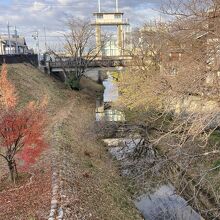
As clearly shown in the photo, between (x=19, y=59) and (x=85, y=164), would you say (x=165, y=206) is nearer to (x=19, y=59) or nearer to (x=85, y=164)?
(x=85, y=164)

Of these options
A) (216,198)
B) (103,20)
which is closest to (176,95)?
(216,198)

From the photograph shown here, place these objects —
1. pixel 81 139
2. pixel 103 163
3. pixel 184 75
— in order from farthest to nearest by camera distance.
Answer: pixel 81 139 → pixel 103 163 → pixel 184 75

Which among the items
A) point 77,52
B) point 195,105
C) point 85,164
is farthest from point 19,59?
point 195,105

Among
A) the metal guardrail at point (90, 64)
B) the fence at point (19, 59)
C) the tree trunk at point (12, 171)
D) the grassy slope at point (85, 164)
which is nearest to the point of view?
the grassy slope at point (85, 164)

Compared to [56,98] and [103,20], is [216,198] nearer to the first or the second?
[56,98]

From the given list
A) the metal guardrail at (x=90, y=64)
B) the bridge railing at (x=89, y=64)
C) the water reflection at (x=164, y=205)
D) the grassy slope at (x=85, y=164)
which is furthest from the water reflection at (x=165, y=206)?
the bridge railing at (x=89, y=64)

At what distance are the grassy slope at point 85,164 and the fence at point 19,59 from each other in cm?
469

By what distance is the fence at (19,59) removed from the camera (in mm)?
43075

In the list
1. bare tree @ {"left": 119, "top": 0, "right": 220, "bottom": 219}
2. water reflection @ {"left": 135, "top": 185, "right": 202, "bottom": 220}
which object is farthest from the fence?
water reflection @ {"left": 135, "top": 185, "right": 202, "bottom": 220}

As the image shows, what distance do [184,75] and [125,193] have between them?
5376 mm

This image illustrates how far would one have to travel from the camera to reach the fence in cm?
4308

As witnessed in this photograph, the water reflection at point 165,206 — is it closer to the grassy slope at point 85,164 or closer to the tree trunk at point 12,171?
the grassy slope at point 85,164

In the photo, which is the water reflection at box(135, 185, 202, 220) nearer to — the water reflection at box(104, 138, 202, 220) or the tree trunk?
the water reflection at box(104, 138, 202, 220)

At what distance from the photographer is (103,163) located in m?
19.3
